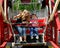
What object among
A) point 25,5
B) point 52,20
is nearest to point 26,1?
point 25,5

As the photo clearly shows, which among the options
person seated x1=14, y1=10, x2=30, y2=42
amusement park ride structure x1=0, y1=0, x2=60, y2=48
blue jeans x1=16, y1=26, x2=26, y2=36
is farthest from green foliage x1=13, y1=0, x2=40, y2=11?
blue jeans x1=16, y1=26, x2=26, y2=36

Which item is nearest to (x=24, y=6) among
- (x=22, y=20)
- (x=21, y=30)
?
(x=22, y=20)

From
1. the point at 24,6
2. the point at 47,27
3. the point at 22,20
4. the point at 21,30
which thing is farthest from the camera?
the point at 24,6

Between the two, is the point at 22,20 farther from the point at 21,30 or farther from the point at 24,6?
the point at 24,6

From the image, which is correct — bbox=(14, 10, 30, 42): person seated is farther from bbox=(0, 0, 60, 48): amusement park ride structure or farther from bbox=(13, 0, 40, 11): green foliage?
bbox=(13, 0, 40, 11): green foliage

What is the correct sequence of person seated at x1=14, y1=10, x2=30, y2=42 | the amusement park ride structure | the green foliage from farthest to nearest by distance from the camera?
the green foliage, person seated at x1=14, y1=10, x2=30, y2=42, the amusement park ride structure

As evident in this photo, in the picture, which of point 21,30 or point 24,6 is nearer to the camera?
point 21,30

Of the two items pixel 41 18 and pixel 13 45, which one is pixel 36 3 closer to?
pixel 41 18

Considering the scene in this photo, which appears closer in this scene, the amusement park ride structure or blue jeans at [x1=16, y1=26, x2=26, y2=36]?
the amusement park ride structure

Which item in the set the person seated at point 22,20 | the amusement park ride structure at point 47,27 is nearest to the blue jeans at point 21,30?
the person seated at point 22,20

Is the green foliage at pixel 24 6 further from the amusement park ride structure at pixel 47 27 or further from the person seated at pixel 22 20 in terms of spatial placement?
the person seated at pixel 22 20

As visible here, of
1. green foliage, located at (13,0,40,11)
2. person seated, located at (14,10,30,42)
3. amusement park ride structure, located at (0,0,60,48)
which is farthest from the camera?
green foliage, located at (13,0,40,11)

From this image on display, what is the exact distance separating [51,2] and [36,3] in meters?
0.66

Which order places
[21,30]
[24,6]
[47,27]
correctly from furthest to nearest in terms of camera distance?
[24,6], [47,27], [21,30]
